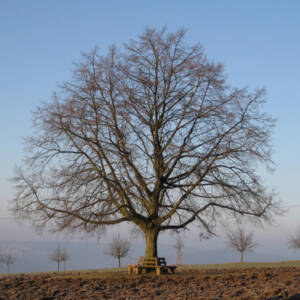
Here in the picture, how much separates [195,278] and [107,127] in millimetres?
7691

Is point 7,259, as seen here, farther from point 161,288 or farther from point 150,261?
point 161,288

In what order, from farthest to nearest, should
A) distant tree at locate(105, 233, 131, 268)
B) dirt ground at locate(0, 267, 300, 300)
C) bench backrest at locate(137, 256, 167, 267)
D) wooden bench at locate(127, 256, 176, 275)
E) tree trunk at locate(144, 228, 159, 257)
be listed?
distant tree at locate(105, 233, 131, 268) < tree trunk at locate(144, 228, 159, 257) < bench backrest at locate(137, 256, 167, 267) < wooden bench at locate(127, 256, 176, 275) < dirt ground at locate(0, 267, 300, 300)

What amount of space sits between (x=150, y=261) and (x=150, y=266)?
37cm

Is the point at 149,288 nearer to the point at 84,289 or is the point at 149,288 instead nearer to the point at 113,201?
the point at 84,289

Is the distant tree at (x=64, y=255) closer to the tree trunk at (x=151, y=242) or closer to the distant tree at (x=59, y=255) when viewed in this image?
the distant tree at (x=59, y=255)

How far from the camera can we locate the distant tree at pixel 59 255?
5965cm

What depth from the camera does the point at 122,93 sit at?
19.7m

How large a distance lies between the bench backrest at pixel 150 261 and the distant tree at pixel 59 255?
42.6 m

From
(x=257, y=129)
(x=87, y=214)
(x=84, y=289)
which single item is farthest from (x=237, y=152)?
(x=84, y=289)

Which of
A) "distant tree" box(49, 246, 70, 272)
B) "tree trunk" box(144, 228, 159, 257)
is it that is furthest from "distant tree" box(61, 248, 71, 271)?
"tree trunk" box(144, 228, 159, 257)

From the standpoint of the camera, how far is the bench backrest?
63.4 ft

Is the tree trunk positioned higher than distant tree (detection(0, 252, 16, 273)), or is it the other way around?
the tree trunk

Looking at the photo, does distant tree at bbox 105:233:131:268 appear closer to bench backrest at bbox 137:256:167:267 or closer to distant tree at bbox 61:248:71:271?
distant tree at bbox 61:248:71:271

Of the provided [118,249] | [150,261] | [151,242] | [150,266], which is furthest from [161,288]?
[118,249]
